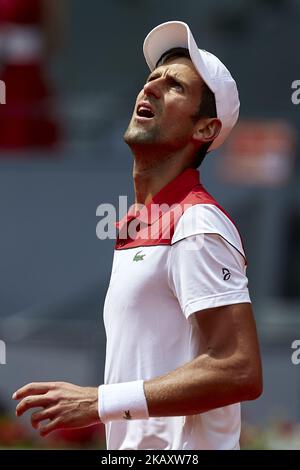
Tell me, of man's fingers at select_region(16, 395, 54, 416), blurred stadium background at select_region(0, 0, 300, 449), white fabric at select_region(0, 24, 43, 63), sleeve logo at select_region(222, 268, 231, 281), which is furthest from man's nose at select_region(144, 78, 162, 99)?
white fabric at select_region(0, 24, 43, 63)

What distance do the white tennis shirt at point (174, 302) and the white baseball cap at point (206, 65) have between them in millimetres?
340

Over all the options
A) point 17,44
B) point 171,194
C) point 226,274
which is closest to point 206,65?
point 171,194

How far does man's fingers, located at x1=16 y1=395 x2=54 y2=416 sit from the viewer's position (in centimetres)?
396

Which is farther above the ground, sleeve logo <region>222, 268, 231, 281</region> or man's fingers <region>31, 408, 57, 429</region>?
sleeve logo <region>222, 268, 231, 281</region>

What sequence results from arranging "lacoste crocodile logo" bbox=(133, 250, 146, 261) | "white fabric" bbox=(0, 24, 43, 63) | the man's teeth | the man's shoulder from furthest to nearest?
"white fabric" bbox=(0, 24, 43, 63)
the man's teeth
"lacoste crocodile logo" bbox=(133, 250, 146, 261)
the man's shoulder

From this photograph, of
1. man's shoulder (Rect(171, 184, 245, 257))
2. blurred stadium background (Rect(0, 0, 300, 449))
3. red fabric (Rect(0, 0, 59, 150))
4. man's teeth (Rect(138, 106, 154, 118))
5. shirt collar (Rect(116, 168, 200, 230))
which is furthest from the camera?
red fabric (Rect(0, 0, 59, 150))

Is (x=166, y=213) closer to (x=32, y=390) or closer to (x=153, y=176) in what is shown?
(x=153, y=176)

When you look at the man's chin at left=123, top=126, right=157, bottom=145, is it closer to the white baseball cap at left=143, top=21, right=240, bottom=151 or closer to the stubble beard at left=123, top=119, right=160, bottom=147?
the stubble beard at left=123, top=119, right=160, bottom=147

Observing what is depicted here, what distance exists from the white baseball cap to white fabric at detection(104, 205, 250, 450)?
44 cm

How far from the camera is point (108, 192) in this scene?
1170cm

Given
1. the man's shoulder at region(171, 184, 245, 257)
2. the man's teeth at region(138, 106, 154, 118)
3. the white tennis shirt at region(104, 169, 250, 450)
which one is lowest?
the white tennis shirt at region(104, 169, 250, 450)

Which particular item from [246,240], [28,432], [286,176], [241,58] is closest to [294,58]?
[241,58]

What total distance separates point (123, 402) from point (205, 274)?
17.9 inches

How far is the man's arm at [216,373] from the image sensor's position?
391 centimetres
